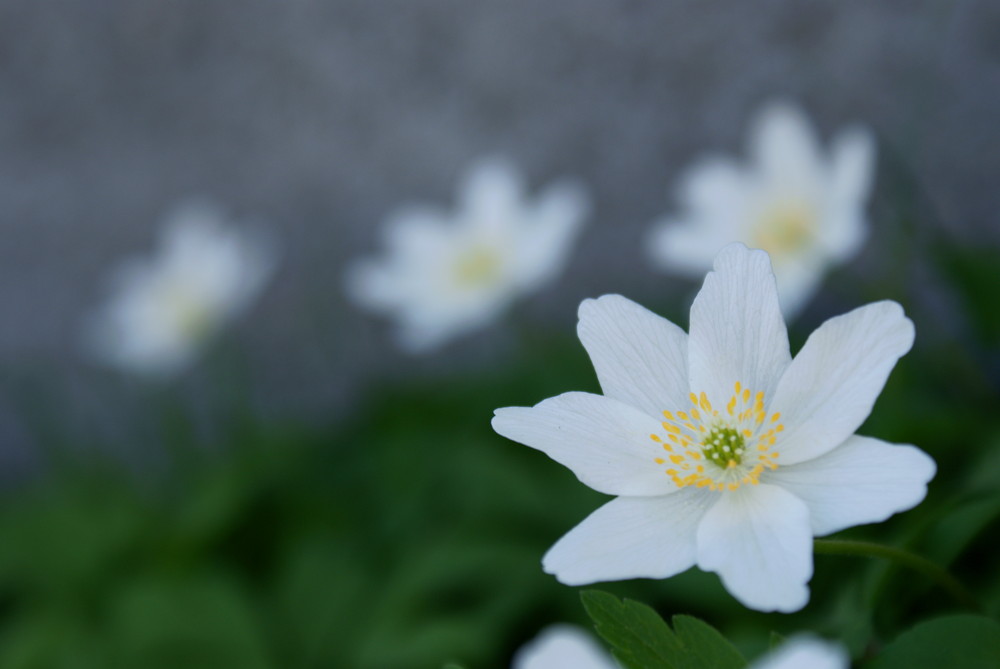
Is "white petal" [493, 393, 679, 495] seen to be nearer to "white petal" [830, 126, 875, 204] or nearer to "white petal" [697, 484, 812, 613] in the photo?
"white petal" [697, 484, 812, 613]

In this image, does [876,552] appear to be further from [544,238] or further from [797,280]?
[544,238]

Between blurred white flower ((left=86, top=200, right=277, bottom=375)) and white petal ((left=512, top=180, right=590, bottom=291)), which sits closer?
white petal ((left=512, top=180, right=590, bottom=291))

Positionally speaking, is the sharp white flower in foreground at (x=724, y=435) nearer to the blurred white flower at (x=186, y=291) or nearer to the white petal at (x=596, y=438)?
the white petal at (x=596, y=438)

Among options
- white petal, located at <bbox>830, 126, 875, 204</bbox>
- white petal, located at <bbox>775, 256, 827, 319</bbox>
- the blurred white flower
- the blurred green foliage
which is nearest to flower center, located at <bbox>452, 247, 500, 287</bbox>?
the blurred green foliage

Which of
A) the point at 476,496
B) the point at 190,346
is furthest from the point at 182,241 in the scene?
the point at 476,496

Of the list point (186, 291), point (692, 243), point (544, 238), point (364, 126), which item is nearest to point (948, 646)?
point (692, 243)

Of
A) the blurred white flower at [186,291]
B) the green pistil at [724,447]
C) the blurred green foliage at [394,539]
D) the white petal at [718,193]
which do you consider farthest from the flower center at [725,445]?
the blurred white flower at [186,291]
